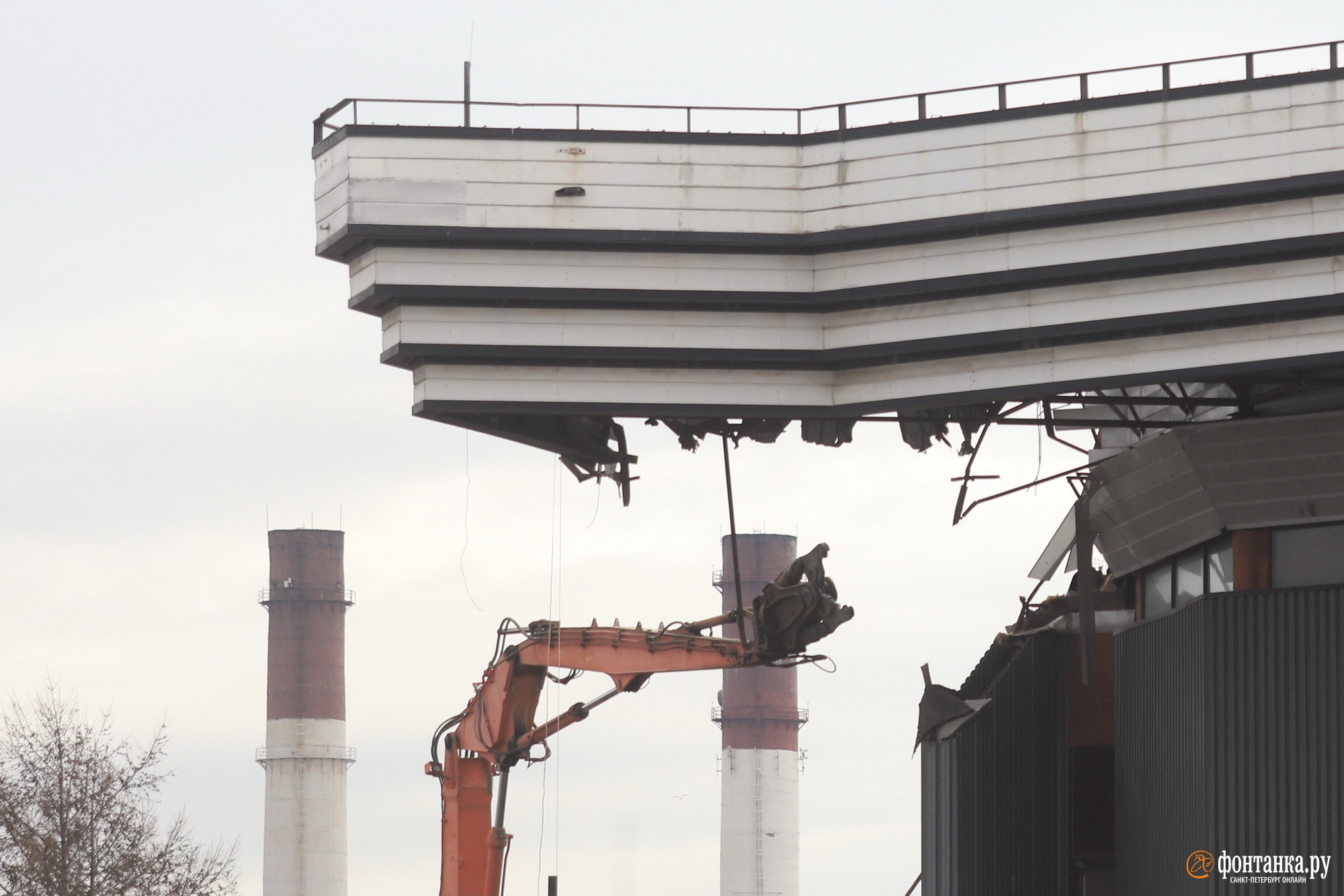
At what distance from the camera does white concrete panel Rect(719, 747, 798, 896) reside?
293ft

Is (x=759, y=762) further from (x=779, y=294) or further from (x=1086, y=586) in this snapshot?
(x=779, y=294)

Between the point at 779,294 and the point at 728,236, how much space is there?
1.03 meters

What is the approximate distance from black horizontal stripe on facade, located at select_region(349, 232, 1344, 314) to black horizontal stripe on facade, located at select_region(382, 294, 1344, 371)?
0.55 meters

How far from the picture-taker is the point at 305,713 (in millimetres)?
83938

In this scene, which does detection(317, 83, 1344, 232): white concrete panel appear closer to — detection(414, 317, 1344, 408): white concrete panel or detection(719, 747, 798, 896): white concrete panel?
detection(414, 317, 1344, 408): white concrete panel

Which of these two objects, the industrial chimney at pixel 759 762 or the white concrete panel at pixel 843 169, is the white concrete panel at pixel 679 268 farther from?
the industrial chimney at pixel 759 762

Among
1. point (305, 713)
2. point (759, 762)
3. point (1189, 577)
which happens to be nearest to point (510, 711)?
point (1189, 577)

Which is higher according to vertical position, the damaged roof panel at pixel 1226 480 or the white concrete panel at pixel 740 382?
the white concrete panel at pixel 740 382

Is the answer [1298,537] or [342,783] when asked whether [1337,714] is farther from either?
[342,783]

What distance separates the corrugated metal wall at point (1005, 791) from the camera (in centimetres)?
2984

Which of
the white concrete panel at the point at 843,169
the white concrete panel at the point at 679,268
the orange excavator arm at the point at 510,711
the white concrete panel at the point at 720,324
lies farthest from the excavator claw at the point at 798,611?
the white concrete panel at the point at 843,169

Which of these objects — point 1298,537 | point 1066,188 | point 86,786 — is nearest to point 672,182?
point 1066,188

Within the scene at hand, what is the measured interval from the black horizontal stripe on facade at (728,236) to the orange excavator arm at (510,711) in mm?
6910

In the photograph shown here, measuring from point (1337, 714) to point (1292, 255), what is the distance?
19.5 feet
